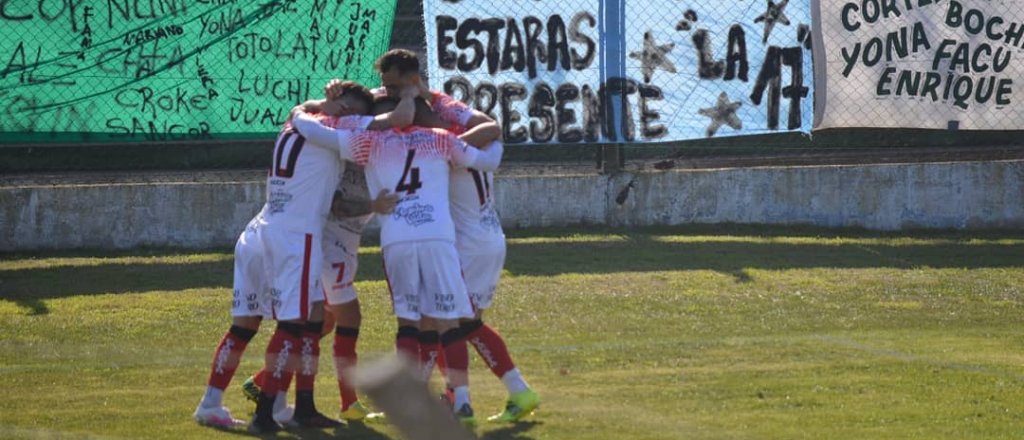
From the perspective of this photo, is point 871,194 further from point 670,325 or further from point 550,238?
point 670,325

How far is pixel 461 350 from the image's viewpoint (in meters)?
7.20

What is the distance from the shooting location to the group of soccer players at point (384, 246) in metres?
7.04

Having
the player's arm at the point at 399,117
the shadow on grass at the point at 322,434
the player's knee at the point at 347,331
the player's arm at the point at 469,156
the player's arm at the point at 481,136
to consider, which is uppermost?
the player's arm at the point at 399,117

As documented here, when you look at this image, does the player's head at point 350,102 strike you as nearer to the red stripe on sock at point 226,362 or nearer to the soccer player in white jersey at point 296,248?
the soccer player in white jersey at point 296,248

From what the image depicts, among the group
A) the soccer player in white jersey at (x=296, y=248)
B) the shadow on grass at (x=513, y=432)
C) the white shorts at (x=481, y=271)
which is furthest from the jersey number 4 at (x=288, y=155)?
the shadow on grass at (x=513, y=432)

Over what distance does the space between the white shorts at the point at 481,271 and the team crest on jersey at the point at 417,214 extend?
1.56ft

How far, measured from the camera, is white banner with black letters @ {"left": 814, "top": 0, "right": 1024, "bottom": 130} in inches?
562

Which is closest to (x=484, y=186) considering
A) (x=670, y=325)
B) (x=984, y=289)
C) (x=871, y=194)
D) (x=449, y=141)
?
(x=449, y=141)

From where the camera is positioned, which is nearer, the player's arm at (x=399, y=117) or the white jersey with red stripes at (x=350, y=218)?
the player's arm at (x=399, y=117)

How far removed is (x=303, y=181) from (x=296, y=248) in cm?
38

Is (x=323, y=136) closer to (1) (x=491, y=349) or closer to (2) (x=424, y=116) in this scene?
(2) (x=424, y=116)

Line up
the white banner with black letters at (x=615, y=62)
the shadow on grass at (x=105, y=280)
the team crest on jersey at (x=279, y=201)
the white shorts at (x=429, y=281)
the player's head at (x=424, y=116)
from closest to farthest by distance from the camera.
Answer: the white shorts at (x=429, y=281) < the team crest on jersey at (x=279, y=201) < the player's head at (x=424, y=116) < the shadow on grass at (x=105, y=280) < the white banner with black letters at (x=615, y=62)

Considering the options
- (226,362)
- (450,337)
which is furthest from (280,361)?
(450,337)

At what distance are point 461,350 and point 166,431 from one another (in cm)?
158
